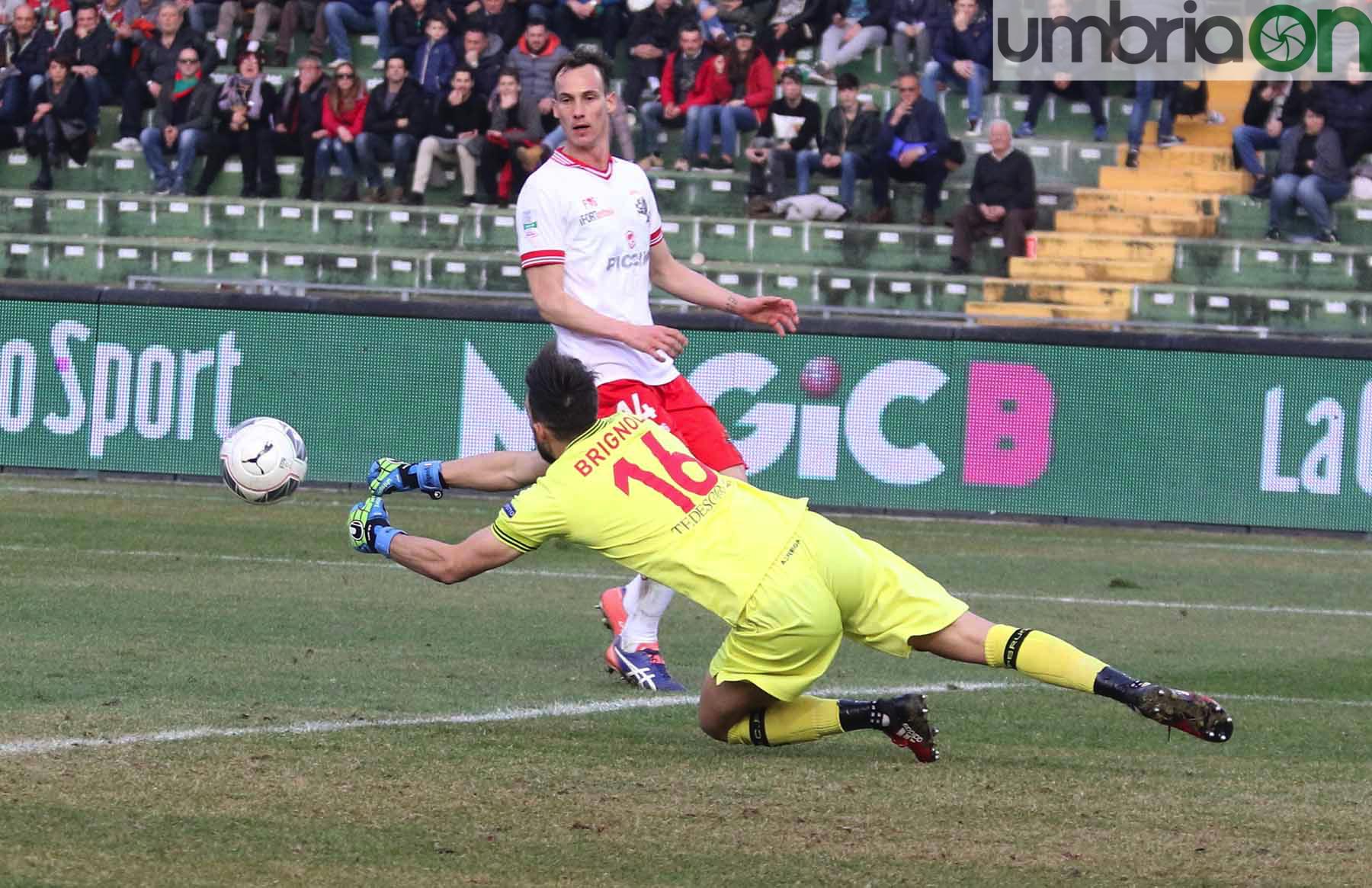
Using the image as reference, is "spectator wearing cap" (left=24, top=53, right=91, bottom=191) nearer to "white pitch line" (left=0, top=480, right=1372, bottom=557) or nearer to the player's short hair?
"white pitch line" (left=0, top=480, right=1372, bottom=557)

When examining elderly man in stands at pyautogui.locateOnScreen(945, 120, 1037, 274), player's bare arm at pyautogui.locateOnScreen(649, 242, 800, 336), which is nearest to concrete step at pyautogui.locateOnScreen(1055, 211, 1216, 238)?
elderly man in stands at pyautogui.locateOnScreen(945, 120, 1037, 274)

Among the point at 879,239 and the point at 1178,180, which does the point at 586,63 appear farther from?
the point at 1178,180

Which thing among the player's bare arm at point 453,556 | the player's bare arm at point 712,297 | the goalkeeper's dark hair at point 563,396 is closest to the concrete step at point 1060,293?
the player's bare arm at point 712,297

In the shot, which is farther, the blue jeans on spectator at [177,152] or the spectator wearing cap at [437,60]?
the blue jeans on spectator at [177,152]

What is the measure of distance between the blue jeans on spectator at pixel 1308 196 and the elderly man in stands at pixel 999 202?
243 cm

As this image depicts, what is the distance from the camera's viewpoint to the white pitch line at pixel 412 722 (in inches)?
222

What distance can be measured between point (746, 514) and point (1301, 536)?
33.7 feet

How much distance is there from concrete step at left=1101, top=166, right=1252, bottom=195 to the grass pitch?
1051cm

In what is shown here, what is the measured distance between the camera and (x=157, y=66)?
21.8 meters

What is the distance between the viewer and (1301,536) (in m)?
14.9

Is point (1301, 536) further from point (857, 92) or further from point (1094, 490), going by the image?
point (857, 92)

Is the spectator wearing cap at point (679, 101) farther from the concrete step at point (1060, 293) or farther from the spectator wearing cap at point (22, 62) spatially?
the spectator wearing cap at point (22, 62)

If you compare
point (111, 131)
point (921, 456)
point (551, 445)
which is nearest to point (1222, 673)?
point (551, 445)

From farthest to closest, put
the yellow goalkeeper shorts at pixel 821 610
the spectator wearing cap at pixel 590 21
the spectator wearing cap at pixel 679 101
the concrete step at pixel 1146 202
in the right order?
the spectator wearing cap at pixel 590 21
the spectator wearing cap at pixel 679 101
the concrete step at pixel 1146 202
the yellow goalkeeper shorts at pixel 821 610
